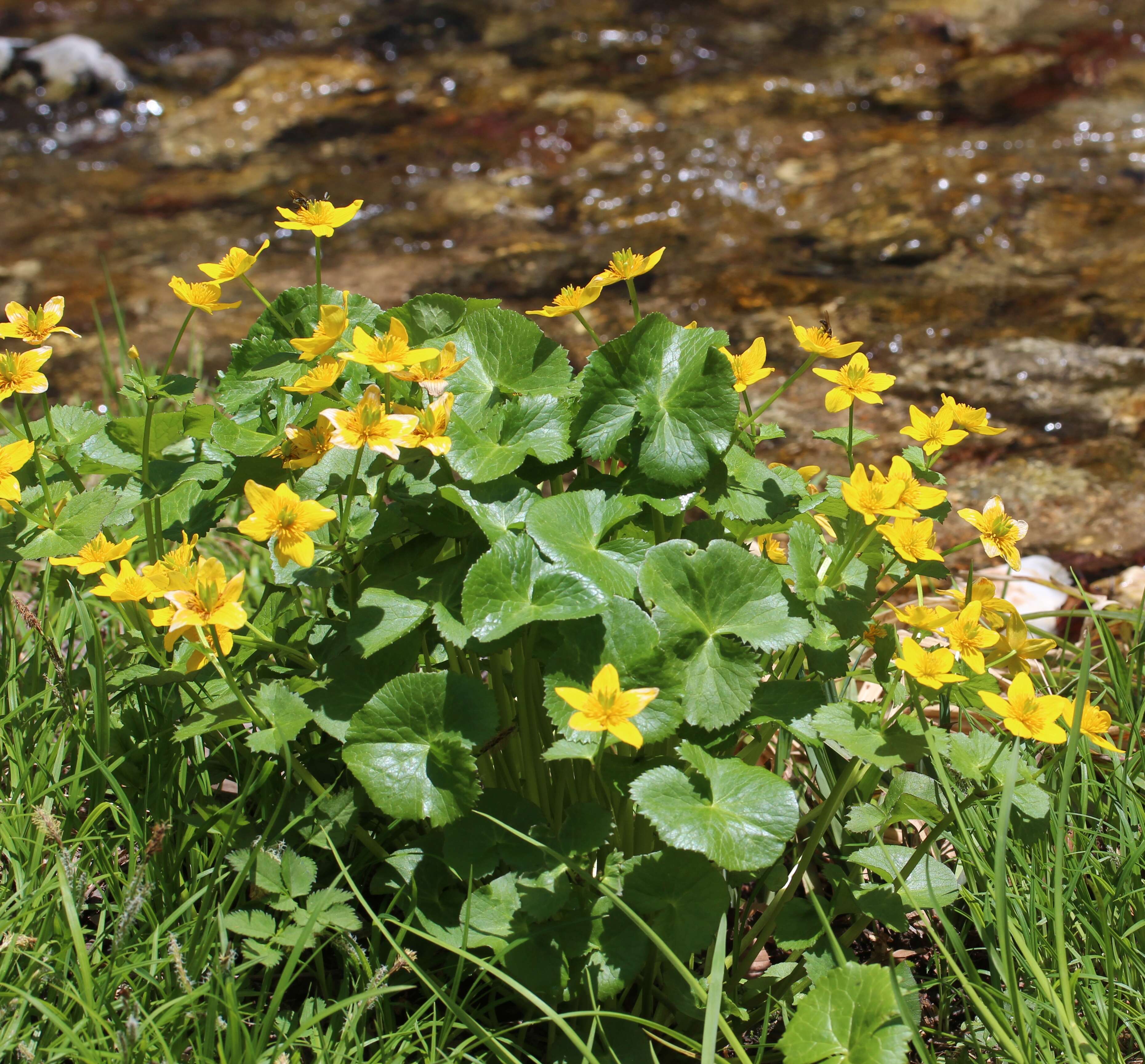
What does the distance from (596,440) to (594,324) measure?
101 inches

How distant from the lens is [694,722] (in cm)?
113

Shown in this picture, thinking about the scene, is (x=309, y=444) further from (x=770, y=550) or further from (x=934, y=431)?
(x=934, y=431)

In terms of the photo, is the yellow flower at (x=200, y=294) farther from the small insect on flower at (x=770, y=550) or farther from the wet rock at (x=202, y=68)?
the wet rock at (x=202, y=68)

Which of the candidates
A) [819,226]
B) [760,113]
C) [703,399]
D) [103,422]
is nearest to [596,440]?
[703,399]

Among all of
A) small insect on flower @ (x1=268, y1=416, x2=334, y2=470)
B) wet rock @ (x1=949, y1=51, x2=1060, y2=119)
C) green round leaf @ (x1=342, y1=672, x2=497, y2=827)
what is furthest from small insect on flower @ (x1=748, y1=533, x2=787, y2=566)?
wet rock @ (x1=949, y1=51, x2=1060, y2=119)

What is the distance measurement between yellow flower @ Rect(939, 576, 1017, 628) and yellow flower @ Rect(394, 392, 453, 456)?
2.37 feet

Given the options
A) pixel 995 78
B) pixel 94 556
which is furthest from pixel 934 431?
pixel 995 78

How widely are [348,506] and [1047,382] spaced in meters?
2.68

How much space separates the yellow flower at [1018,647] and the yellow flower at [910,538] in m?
0.19

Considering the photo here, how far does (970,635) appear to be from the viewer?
3.83 feet

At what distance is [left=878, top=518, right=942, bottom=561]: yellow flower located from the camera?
1.14 metres

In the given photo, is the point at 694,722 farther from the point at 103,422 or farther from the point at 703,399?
the point at 103,422

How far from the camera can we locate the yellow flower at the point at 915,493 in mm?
1159

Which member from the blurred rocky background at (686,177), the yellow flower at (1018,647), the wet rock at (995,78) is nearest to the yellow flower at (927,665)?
the yellow flower at (1018,647)
